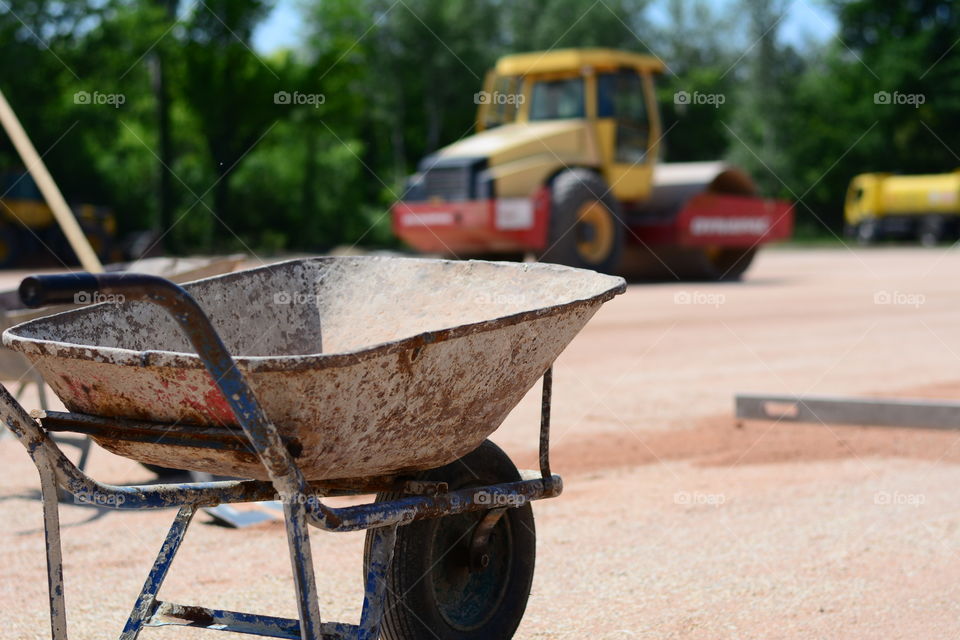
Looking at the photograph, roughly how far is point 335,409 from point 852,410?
4.58 metres

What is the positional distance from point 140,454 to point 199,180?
31215 millimetres

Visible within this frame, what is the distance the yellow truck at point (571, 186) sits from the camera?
1614 cm

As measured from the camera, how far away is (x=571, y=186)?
1623cm

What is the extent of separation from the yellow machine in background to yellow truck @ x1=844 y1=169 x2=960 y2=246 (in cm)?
2384

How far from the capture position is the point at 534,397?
7.53 metres
